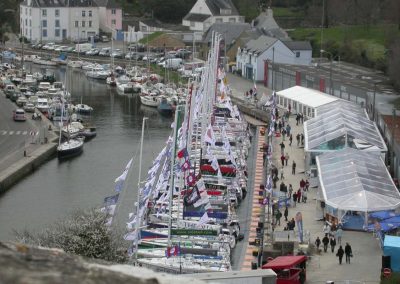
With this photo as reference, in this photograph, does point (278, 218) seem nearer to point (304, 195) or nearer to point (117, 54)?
point (304, 195)

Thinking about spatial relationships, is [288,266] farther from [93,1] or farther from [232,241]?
[93,1]

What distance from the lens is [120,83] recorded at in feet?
137

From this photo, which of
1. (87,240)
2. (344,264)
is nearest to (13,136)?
(344,264)

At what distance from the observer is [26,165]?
24.7 meters

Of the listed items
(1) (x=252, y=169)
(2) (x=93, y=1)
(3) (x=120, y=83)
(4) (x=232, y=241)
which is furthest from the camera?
(2) (x=93, y=1)

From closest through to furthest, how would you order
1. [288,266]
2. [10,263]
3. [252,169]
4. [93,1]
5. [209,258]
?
1. [10,263]
2. [288,266]
3. [209,258]
4. [252,169]
5. [93,1]

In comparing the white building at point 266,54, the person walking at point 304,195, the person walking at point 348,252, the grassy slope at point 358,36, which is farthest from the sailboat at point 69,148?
the grassy slope at point 358,36

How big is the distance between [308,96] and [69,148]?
806 centimetres

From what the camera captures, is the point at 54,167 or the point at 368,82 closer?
the point at 54,167

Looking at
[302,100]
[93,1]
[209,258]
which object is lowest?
[209,258]

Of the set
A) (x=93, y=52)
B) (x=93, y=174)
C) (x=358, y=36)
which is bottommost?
(x=93, y=174)

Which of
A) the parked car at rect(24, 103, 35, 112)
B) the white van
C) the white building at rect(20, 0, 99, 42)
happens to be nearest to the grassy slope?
the white van

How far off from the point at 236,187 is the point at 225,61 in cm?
2216

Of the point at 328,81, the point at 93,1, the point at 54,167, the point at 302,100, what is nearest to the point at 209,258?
the point at 54,167
